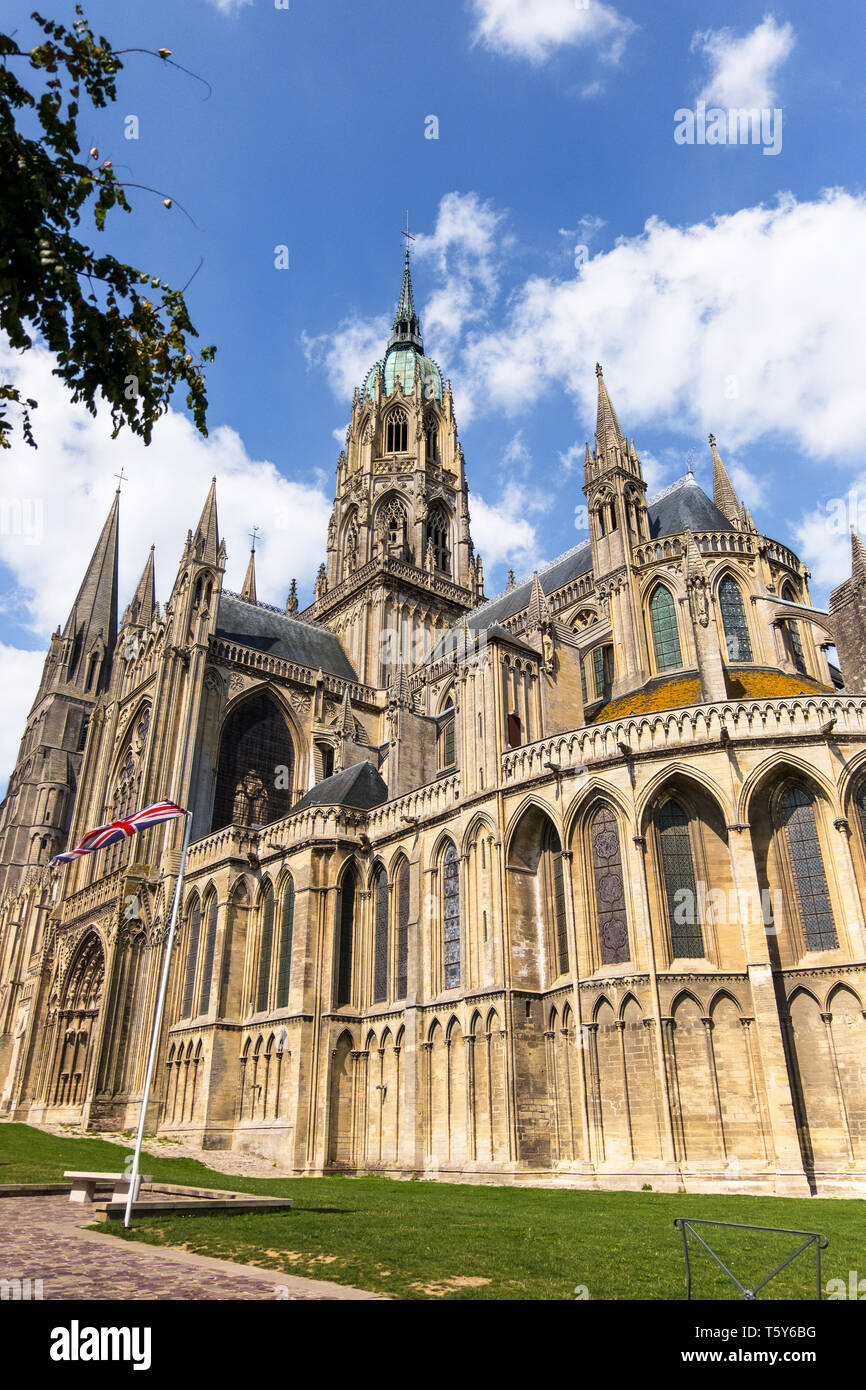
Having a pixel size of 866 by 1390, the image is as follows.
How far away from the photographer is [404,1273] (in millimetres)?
9148

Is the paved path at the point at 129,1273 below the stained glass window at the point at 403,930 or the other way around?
below

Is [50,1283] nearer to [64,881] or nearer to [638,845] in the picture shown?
[638,845]

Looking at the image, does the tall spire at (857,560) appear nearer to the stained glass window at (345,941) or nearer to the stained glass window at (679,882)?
the stained glass window at (679,882)

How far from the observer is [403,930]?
30.3 metres

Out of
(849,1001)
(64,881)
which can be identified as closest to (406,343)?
(64,881)

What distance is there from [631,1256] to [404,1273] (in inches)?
116

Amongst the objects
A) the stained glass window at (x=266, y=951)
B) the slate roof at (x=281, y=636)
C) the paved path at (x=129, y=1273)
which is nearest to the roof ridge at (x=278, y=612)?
the slate roof at (x=281, y=636)

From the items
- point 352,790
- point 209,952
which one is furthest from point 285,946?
point 352,790

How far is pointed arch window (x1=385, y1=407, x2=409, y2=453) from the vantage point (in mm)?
59750

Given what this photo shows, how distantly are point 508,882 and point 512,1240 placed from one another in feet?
47.7

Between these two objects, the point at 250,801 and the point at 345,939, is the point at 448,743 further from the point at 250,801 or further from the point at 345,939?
the point at 250,801

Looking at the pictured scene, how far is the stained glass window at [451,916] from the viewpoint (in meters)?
27.9

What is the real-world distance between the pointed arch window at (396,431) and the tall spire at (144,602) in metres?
17.9
